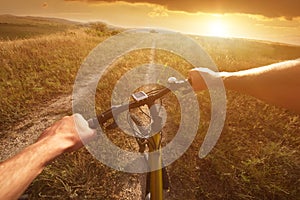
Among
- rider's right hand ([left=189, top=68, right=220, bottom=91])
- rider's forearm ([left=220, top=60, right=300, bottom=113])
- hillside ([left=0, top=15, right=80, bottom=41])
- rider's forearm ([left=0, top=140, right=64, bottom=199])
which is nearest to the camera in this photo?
rider's forearm ([left=0, top=140, right=64, bottom=199])

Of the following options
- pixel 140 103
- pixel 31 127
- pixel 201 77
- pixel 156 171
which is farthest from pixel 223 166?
pixel 31 127

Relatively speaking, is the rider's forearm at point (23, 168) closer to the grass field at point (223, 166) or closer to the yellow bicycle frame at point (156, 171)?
the yellow bicycle frame at point (156, 171)

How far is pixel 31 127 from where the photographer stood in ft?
21.1

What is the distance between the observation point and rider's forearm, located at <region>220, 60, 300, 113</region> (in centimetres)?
168

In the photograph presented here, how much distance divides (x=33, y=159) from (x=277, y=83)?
1.53 metres

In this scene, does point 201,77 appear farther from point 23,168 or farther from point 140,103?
point 23,168

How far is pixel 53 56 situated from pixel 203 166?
9.89 meters

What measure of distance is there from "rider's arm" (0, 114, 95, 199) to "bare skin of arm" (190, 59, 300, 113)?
124 cm

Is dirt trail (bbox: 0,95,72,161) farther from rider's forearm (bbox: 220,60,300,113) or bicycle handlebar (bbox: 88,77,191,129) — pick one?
rider's forearm (bbox: 220,60,300,113)

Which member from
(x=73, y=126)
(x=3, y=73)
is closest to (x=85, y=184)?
(x=73, y=126)

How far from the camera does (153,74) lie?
9.41 m

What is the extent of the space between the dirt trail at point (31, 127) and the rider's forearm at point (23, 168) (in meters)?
5.09

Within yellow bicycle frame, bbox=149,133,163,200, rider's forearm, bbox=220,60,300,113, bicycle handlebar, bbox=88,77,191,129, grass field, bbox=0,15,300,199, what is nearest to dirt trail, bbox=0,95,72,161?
grass field, bbox=0,15,300,199

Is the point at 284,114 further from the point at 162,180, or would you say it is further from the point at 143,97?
the point at 143,97
